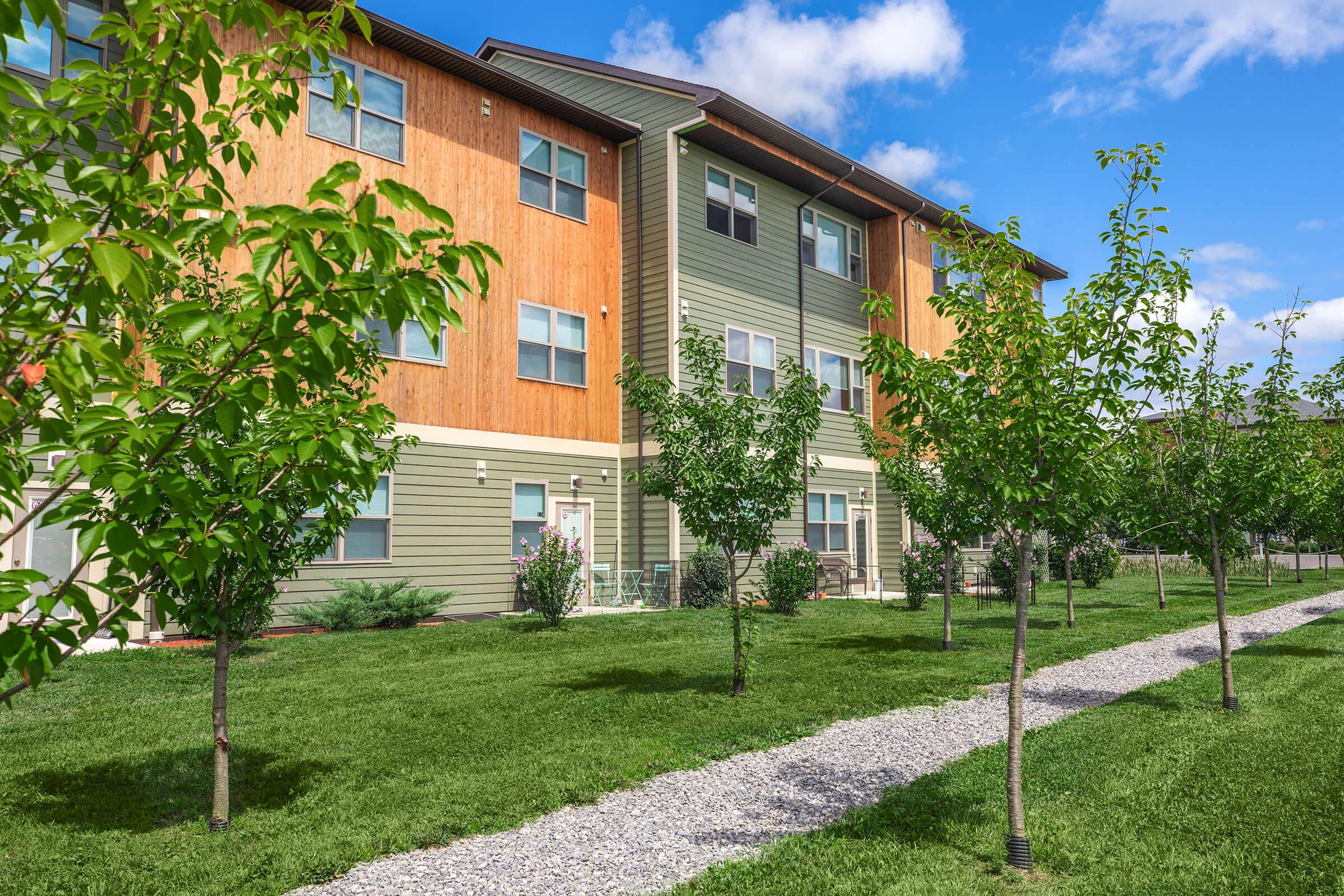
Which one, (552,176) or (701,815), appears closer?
(701,815)

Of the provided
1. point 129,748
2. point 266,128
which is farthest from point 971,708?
point 266,128

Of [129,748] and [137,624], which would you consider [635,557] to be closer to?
[137,624]

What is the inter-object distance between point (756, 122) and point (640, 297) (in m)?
4.71

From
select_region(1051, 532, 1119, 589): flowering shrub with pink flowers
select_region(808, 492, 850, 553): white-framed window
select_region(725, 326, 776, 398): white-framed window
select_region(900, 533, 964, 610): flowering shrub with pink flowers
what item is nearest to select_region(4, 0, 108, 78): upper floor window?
select_region(725, 326, 776, 398): white-framed window

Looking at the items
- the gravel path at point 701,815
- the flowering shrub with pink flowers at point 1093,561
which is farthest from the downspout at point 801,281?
the gravel path at point 701,815

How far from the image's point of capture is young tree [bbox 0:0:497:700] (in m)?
2.00

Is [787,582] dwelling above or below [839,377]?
below

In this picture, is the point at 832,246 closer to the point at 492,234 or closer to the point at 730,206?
the point at 730,206

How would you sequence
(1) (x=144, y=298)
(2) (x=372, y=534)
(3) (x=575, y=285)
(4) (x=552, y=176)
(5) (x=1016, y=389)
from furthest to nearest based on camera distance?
(3) (x=575, y=285), (4) (x=552, y=176), (2) (x=372, y=534), (5) (x=1016, y=389), (1) (x=144, y=298)

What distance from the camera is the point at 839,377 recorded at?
2356cm

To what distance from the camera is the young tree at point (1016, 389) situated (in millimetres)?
5398

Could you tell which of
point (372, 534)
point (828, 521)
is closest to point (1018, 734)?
point (372, 534)

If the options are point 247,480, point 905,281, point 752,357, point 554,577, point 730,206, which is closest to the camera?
point 247,480

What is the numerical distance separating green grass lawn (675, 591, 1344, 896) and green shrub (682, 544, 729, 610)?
9846mm
